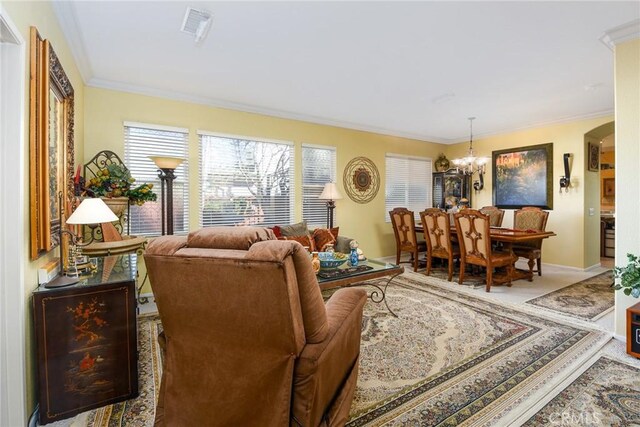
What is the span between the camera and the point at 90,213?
6.30ft

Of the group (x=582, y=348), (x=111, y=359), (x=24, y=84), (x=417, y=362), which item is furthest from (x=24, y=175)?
(x=582, y=348)

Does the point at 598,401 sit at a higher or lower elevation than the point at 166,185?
lower

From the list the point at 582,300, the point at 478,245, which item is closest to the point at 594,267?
the point at 582,300

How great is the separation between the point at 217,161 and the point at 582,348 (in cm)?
440

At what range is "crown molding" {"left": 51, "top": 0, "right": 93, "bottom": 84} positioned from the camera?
2170 mm

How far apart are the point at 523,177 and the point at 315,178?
3.92 metres

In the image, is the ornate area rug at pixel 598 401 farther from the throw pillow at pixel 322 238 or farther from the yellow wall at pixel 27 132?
the throw pillow at pixel 322 238

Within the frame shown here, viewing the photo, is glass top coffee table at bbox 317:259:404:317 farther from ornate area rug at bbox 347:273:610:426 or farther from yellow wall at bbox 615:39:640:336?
yellow wall at bbox 615:39:640:336

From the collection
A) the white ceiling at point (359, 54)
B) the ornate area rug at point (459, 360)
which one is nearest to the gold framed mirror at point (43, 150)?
the white ceiling at point (359, 54)

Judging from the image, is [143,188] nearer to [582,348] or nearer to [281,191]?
[281,191]

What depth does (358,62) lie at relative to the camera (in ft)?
10.1

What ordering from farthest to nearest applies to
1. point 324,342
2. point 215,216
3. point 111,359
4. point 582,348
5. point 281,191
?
point 281,191 < point 215,216 < point 582,348 < point 111,359 < point 324,342

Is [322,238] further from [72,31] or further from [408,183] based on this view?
[72,31]

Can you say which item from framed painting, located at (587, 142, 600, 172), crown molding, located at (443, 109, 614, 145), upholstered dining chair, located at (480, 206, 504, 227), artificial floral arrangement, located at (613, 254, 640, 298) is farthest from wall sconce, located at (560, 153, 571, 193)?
artificial floral arrangement, located at (613, 254, 640, 298)
